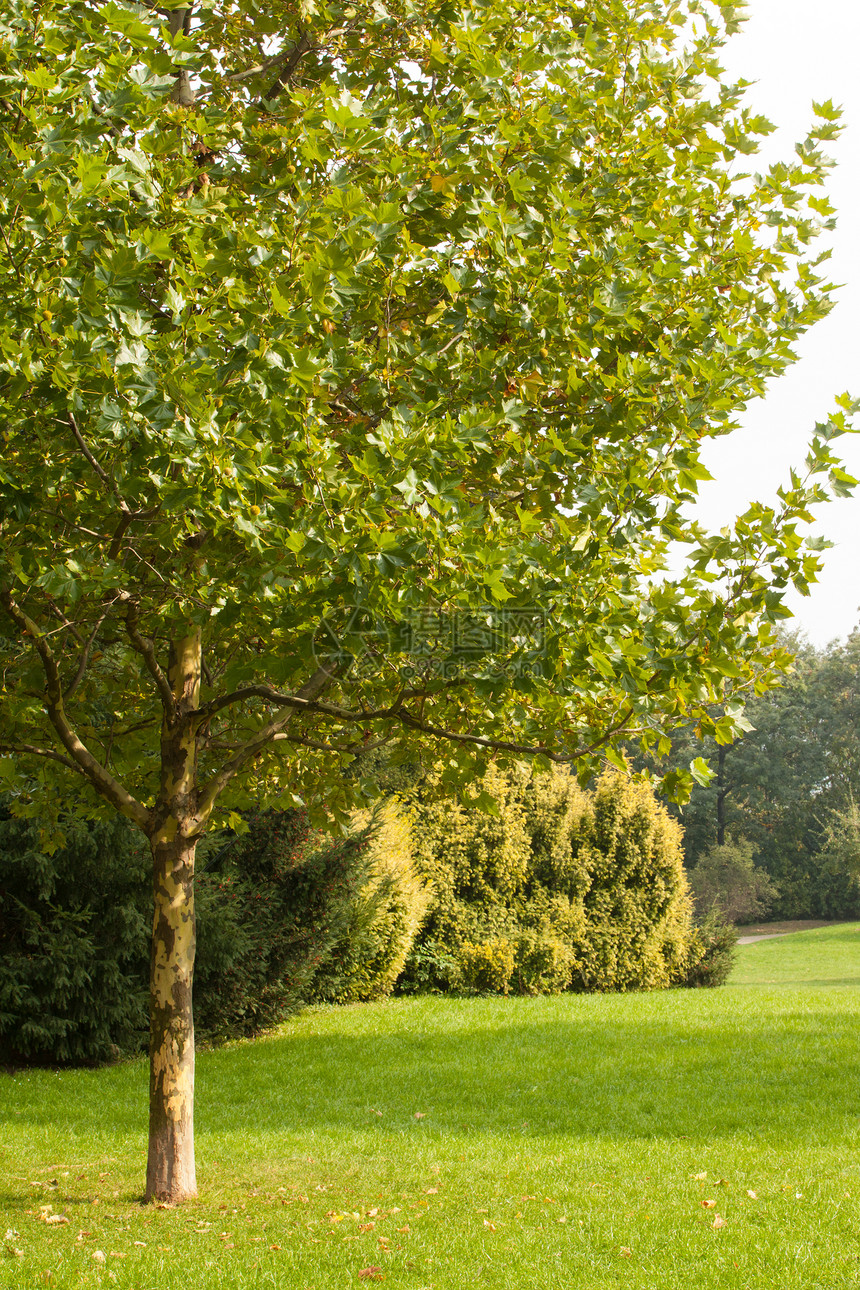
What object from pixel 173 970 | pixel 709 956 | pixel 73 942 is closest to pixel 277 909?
pixel 73 942

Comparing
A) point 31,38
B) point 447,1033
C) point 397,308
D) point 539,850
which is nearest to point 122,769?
point 397,308

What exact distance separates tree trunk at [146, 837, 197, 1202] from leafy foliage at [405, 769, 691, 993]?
10.0 m

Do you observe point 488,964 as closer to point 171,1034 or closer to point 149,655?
point 171,1034

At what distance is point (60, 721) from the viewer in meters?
5.53

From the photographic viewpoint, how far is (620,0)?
5.79 m

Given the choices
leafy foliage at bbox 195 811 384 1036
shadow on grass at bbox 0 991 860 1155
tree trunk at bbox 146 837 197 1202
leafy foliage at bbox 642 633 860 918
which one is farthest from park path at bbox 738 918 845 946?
tree trunk at bbox 146 837 197 1202

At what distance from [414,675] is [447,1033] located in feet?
29.4

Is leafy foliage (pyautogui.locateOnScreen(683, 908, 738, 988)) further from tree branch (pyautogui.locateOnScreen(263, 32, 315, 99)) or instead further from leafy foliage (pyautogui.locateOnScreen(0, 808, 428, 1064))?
tree branch (pyautogui.locateOnScreen(263, 32, 315, 99))

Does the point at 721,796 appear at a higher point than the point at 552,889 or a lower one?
higher

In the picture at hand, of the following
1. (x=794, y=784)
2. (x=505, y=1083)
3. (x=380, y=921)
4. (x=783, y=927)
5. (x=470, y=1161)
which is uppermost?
(x=794, y=784)

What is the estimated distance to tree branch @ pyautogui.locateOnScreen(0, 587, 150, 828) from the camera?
5051 mm

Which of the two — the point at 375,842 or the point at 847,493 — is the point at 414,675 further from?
the point at 375,842

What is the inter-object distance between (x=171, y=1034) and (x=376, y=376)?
390cm

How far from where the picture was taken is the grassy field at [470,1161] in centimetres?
491
